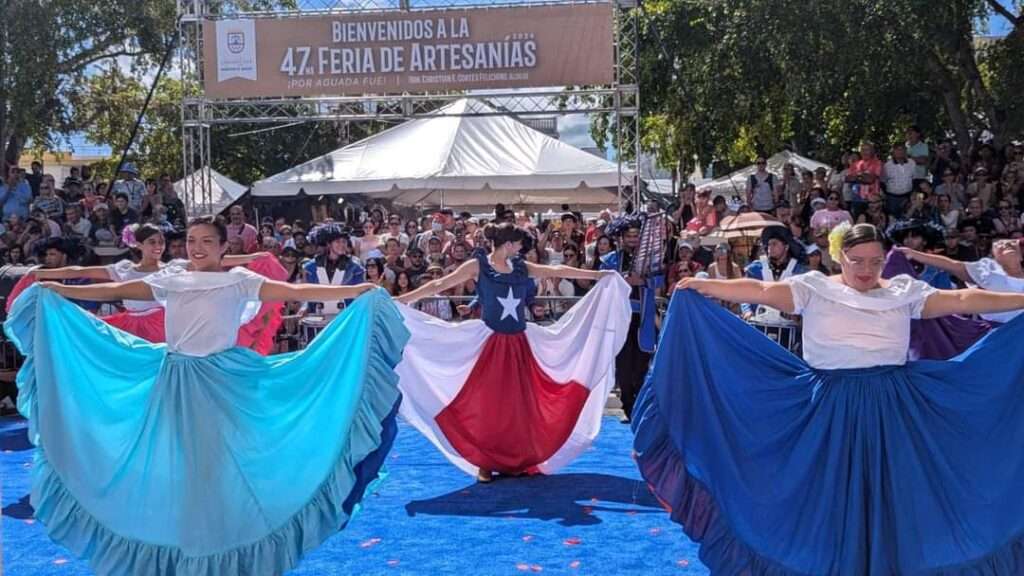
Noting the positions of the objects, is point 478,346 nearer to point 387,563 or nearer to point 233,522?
point 387,563

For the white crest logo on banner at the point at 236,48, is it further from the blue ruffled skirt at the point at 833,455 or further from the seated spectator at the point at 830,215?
the blue ruffled skirt at the point at 833,455

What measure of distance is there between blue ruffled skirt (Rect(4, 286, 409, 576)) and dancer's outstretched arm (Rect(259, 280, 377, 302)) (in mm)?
122

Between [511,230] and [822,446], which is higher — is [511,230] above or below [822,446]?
above

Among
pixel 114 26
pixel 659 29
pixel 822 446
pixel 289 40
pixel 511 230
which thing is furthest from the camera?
pixel 659 29

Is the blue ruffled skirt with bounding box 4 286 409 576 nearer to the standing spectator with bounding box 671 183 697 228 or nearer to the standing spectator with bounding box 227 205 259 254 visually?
the standing spectator with bounding box 227 205 259 254

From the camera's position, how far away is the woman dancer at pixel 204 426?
5.07 metres

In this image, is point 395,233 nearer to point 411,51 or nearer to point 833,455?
point 411,51

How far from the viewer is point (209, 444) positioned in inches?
201

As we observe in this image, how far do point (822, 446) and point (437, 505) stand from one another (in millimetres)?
2929

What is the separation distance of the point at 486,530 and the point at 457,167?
13.1 m

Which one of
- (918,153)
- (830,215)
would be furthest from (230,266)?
(918,153)

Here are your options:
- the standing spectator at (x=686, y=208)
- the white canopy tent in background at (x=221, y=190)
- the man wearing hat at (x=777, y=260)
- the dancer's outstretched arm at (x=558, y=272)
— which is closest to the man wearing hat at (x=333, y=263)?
the dancer's outstretched arm at (x=558, y=272)

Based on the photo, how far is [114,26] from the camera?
66.5 ft

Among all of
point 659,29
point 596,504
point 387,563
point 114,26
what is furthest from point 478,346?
point 659,29
